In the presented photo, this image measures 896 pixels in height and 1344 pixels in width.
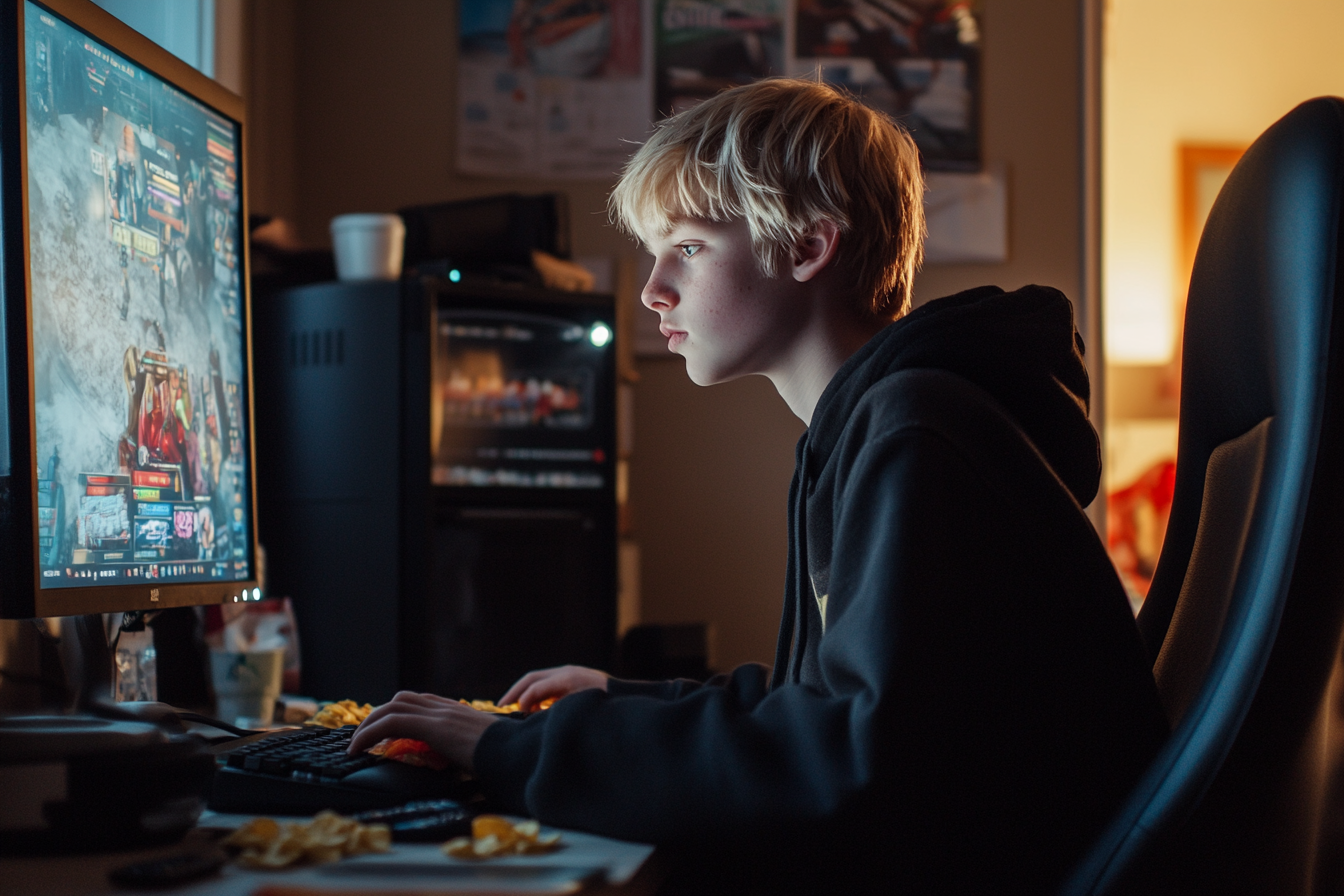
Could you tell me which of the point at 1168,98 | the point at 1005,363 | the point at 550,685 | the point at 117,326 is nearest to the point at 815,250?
the point at 1005,363

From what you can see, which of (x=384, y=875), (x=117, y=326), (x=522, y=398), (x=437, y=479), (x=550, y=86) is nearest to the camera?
(x=384, y=875)

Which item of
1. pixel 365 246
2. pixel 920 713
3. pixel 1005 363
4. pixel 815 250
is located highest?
pixel 365 246

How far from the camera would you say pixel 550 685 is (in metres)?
1.03

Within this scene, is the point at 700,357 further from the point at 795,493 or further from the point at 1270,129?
the point at 1270,129

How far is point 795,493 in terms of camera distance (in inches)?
32.8

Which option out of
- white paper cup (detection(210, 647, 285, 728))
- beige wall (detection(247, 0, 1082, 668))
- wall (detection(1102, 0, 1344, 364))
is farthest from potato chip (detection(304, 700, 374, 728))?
wall (detection(1102, 0, 1344, 364))

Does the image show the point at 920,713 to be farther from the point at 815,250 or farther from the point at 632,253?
the point at 632,253

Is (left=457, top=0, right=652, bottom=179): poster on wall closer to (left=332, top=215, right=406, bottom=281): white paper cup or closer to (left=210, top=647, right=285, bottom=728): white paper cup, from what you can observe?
(left=332, top=215, right=406, bottom=281): white paper cup

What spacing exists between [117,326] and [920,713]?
0.65 metres

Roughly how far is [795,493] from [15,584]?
52 centimetres

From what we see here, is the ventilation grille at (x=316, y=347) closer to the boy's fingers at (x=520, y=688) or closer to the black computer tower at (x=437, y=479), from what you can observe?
the black computer tower at (x=437, y=479)

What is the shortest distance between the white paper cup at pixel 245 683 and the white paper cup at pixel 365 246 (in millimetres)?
808

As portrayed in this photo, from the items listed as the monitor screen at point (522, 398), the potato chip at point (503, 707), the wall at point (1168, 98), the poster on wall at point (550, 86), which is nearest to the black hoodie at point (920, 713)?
the potato chip at point (503, 707)

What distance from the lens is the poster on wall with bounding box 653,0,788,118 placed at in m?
2.59
